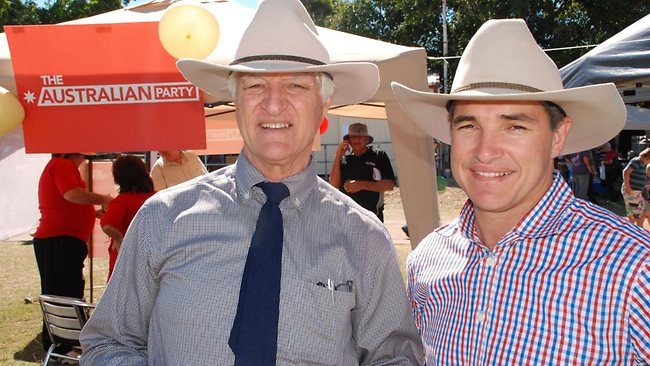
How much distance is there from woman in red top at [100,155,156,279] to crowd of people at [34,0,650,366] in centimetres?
363

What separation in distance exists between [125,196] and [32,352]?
1944 mm

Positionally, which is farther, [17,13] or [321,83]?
[17,13]

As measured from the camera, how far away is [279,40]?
212 cm

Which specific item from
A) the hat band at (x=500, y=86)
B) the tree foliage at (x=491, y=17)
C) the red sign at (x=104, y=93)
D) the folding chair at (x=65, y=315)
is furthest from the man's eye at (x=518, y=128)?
→ the tree foliage at (x=491, y=17)

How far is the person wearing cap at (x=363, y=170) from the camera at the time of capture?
24.3 ft

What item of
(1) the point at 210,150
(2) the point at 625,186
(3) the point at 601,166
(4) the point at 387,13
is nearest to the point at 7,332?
(1) the point at 210,150

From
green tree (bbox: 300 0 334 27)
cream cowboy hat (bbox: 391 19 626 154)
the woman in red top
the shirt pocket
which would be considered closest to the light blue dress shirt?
the shirt pocket

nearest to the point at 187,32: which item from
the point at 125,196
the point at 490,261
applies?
the point at 125,196

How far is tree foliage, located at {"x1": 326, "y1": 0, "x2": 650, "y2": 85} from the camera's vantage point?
78.1ft

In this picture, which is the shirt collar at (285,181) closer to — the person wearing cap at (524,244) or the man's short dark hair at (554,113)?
the person wearing cap at (524,244)

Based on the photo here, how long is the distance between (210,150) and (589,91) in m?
7.47

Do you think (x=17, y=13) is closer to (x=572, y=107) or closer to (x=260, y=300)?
(x=260, y=300)

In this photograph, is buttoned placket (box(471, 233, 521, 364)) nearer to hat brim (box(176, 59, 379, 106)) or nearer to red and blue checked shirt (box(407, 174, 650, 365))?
red and blue checked shirt (box(407, 174, 650, 365))

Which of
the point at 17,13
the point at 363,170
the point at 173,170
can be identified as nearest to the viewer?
the point at 173,170
